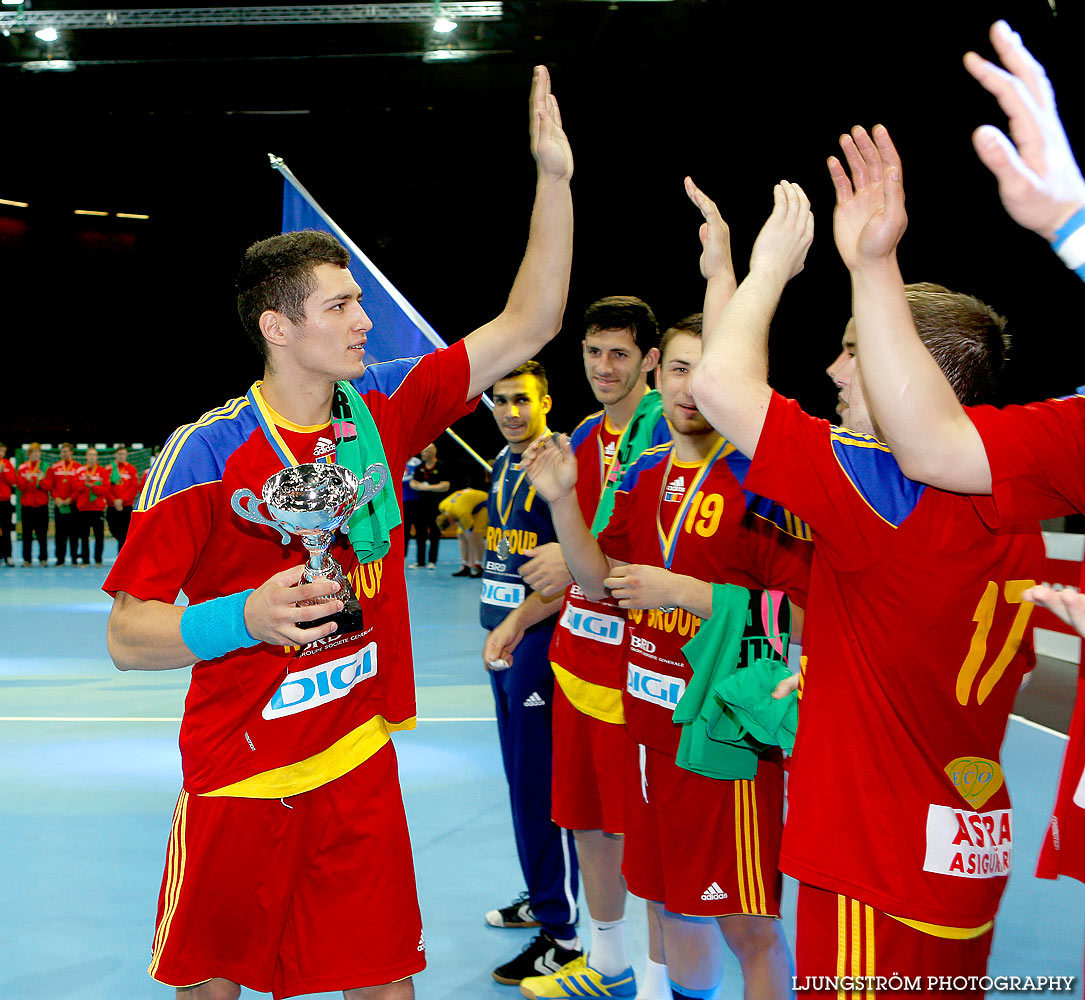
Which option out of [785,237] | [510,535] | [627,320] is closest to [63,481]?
[510,535]

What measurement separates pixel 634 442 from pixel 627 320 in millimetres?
573

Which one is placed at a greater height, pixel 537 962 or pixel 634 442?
pixel 634 442

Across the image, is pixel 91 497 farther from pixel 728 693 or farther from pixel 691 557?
pixel 728 693

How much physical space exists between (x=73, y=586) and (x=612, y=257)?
10.2 m

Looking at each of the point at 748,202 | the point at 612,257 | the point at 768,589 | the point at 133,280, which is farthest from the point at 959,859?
the point at 133,280

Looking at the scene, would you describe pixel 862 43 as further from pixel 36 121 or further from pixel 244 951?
pixel 36 121

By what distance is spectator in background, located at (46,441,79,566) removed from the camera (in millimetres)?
16656

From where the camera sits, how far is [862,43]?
10445 mm

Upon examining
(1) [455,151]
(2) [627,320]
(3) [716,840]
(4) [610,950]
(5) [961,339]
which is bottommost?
(4) [610,950]

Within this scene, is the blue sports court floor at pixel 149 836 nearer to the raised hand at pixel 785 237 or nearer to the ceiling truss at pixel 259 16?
the raised hand at pixel 785 237

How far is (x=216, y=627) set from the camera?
2023mm

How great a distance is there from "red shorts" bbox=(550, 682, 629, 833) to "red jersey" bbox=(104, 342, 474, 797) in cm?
111

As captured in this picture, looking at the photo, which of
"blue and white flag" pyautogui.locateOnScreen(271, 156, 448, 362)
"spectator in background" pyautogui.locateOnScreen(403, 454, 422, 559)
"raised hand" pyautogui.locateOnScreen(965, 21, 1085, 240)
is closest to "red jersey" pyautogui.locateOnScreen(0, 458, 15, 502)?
"spectator in background" pyautogui.locateOnScreen(403, 454, 422, 559)

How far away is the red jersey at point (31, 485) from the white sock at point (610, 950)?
16.7 meters
